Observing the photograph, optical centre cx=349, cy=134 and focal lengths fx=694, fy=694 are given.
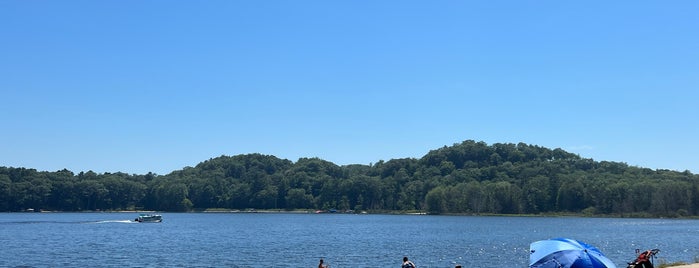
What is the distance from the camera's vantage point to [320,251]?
3145 inches

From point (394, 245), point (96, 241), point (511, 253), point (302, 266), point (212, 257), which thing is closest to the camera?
point (302, 266)

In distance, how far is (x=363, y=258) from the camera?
2766 inches

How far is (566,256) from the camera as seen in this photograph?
20.8m

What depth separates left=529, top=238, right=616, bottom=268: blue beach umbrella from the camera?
810 inches

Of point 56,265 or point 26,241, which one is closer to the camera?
point 56,265

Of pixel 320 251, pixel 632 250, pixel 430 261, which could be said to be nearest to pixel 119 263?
pixel 320 251

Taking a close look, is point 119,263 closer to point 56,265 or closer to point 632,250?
point 56,265

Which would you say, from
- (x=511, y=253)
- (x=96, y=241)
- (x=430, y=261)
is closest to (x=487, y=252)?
(x=511, y=253)

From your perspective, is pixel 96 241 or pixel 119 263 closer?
pixel 119 263

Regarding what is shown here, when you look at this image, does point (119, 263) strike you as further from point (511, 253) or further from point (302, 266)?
point (511, 253)

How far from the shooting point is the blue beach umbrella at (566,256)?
67.5ft

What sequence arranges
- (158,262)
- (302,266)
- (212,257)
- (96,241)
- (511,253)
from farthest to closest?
(96,241), (511,253), (212,257), (158,262), (302,266)

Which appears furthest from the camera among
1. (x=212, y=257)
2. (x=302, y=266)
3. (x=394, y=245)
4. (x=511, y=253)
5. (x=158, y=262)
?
(x=394, y=245)

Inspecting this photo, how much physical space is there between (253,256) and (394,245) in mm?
24094
